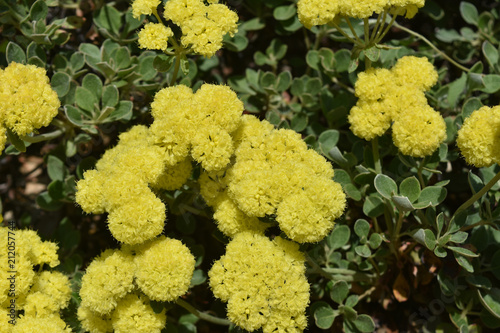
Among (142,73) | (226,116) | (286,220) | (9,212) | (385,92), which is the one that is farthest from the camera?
(9,212)

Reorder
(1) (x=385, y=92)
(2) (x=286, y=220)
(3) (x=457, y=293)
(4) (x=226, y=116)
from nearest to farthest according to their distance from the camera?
1. (2) (x=286, y=220)
2. (4) (x=226, y=116)
3. (1) (x=385, y=92)
4. (3) (x=457, y=293)

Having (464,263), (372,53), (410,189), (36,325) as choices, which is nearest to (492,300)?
(464,263)

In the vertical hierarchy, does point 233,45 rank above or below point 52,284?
above

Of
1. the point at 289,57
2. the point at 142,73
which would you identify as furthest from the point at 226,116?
the point at 289,57

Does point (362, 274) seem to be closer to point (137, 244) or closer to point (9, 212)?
point (137, 244)

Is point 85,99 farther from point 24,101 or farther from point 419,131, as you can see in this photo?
point 419,131

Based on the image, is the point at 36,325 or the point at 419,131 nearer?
the point at 36,325

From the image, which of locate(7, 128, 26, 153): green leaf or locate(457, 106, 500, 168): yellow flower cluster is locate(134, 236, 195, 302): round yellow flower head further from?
locate(457, 106, 500, 168): yellow flower cluster
